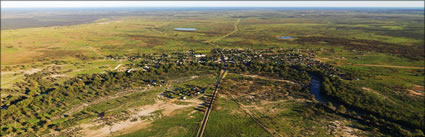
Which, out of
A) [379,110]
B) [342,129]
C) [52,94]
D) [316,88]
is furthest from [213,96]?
[52,94]

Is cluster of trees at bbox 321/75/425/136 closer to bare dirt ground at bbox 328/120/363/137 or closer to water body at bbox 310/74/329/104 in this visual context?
water body at bbox 310/74/329/104

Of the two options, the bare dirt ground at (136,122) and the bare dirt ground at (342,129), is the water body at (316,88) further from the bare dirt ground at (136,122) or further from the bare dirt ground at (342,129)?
the bare dirt ground at (136,122)

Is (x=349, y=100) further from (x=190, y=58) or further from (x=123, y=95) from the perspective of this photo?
(x=190, y=58)

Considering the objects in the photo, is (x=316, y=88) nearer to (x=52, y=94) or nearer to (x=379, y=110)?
(x=379, y=110)

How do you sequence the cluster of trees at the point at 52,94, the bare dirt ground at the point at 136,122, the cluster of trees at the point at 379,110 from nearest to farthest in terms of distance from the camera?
the bare dirt ground at the point at 136,122 < the cluster of trees at the point at 379,110 < the cluster of trees at the point at 52,94

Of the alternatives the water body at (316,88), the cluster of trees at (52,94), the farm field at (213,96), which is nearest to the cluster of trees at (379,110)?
the farm field at (213,96)

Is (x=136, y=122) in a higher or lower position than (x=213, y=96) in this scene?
lower

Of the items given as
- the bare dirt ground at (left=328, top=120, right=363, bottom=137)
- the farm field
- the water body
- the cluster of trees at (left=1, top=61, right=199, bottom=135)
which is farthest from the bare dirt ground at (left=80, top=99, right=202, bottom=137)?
the water body
